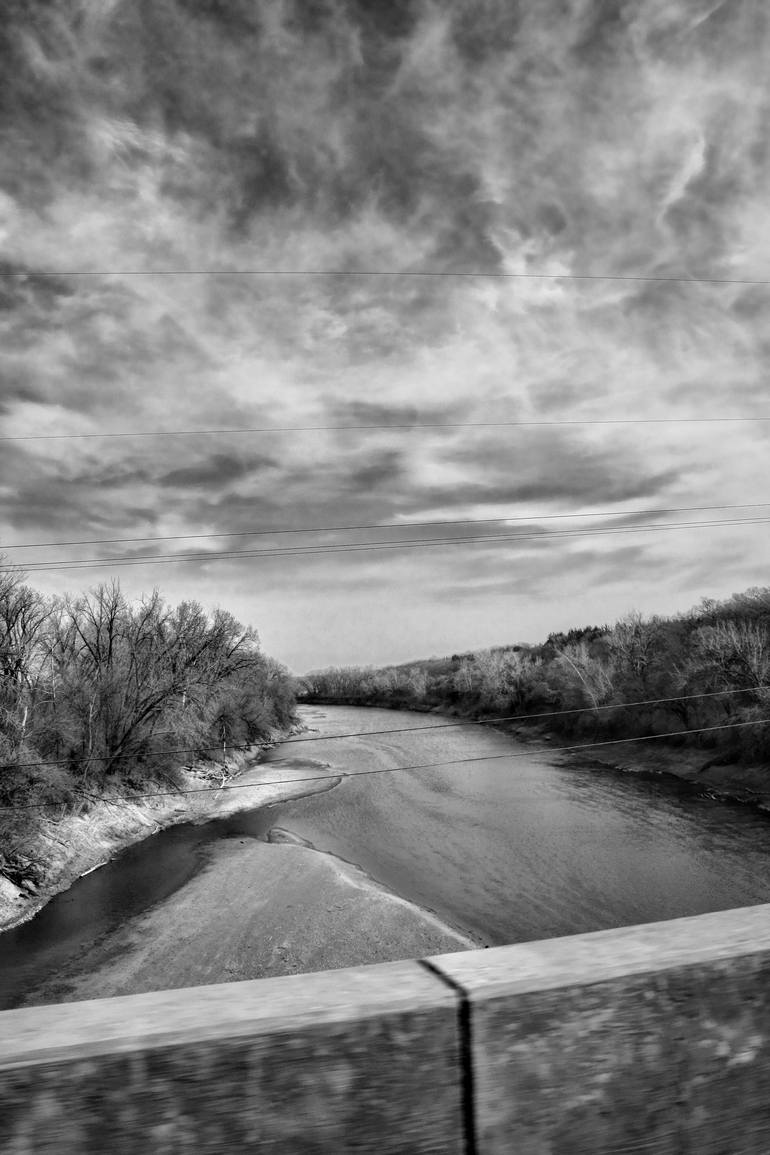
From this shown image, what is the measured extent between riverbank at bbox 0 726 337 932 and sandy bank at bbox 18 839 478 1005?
183 inches

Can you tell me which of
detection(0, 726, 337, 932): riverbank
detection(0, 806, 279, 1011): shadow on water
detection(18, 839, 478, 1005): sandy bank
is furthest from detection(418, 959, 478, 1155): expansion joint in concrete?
detection(0, 726, 337, 932): riverbank

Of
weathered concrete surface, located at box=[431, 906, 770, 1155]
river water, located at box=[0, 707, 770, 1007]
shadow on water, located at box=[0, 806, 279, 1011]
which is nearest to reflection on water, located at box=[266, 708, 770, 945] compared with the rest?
river water, located at box=[0, 707, 770, 1007]

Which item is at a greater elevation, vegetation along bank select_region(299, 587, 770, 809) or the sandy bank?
vegetation along bank select_region(299, 587, 770, 809)

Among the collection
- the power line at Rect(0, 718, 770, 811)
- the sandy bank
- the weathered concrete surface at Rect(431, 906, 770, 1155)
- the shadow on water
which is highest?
the weathered concrete surface at Rect(431, 906, 770, 1155)

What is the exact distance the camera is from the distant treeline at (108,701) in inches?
1180

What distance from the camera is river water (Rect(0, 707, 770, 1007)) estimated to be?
66.8ft

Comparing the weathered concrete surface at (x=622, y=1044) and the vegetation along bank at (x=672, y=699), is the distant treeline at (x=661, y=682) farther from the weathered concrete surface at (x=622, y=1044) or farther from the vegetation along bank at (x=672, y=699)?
the weathered concrete surface at (x=622, y=1044)

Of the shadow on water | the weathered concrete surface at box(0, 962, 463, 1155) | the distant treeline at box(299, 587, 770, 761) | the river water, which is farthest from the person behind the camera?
the distant treeline at box(299, 587, 770, 761)

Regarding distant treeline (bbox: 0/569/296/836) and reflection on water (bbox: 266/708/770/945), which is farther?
distant treeline (bbox: 0/569/296/836)

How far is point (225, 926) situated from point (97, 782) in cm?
1666

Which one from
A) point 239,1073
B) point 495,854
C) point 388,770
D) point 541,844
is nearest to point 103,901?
point 495,854

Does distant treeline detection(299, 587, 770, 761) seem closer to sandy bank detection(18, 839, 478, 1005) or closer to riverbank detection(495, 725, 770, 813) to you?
riverbank detection(495, 725, 770, 813)

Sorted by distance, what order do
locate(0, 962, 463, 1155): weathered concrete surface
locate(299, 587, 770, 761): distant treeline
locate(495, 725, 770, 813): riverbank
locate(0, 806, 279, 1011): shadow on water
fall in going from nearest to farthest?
locate(0, 962, 463, 1155): weathered concrete surface → locate(0, 806, 279, 1011): shadow on water → locate(495, 725, 770, 813): riverbank → locate(299, 587, 770, 761): distant treeline

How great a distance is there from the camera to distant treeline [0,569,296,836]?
2997 centimetres
